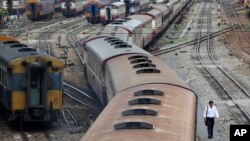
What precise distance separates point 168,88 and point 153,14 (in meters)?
30.7

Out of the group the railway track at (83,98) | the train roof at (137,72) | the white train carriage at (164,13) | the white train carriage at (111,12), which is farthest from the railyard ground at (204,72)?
the white train carriage at (111,12)

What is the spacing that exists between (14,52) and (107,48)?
4650 mm

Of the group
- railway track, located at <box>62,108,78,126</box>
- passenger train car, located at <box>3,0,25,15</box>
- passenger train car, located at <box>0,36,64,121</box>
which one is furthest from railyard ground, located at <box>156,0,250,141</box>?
passenger train car, located at <box>3,0,25,15</box>

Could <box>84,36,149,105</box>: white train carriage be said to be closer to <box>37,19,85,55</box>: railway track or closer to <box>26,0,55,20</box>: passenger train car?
<box>37,19,85,55</box>: railway track

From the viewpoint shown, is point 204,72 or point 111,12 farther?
point 111,12

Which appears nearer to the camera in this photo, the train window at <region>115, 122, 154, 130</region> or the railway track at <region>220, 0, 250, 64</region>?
the train window at <region>115, 122, 154, 130</region>

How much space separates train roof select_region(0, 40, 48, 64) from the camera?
63.6 feet

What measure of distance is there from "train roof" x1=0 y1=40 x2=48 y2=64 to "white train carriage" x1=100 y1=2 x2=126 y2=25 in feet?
123

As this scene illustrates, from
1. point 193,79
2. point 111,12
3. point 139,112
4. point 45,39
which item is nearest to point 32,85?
point 139,112

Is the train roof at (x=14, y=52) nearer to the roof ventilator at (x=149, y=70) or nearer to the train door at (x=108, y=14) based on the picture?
the roof ventilator at (x=149, y=70)

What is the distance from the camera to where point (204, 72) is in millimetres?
33312

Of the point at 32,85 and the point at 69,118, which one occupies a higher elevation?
the point at 32,85

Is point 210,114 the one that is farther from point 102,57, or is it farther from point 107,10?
point 107,10

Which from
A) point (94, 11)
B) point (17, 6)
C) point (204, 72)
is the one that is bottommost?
point (204, 72)
